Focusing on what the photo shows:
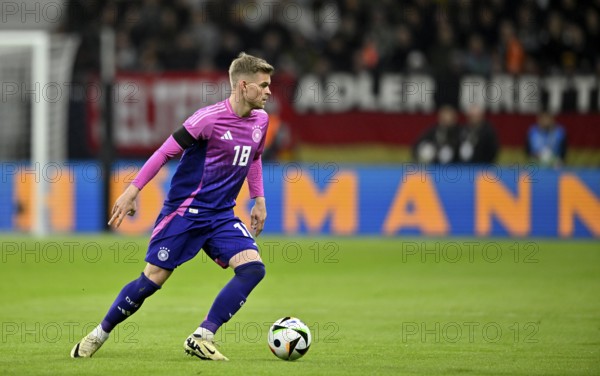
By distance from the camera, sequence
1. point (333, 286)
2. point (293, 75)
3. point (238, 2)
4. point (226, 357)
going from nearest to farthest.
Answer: point (226, 357) → point (333, 286) → point (293, 75) → point (238, 2)

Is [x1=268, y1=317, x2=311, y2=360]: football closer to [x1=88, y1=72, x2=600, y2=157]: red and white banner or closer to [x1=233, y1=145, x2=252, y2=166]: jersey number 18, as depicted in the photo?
[x1=233, y1=145, x2=252, y2=166]: jersey number 18

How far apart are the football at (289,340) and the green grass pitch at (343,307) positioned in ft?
0.36

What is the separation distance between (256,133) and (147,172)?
0.86 meters

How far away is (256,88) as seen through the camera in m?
7.83

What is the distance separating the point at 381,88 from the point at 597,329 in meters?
12.0

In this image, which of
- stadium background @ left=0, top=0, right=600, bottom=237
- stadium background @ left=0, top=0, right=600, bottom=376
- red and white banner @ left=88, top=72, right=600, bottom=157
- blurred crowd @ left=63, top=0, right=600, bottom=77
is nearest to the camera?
stadium background @ left=0, top=0, right=600, bottom=376

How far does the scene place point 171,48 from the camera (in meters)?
22.6

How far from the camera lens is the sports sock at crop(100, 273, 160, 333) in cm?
783

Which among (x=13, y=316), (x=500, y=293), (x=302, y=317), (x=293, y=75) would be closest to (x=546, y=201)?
(x=293, y=75)

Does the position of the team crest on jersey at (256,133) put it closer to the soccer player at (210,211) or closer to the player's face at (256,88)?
the soccer player at (210,211)

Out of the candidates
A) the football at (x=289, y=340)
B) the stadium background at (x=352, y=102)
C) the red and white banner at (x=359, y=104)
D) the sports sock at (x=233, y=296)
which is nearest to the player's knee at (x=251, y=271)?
the sports sock at (x=233, y=296)

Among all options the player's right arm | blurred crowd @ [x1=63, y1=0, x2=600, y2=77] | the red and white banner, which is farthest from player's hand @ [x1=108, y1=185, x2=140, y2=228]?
blurred crowd @ [x1=63, y1=0, x2=600, y2=77]

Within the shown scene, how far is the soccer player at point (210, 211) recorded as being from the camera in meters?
7.81

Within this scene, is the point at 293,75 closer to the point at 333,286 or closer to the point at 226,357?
the point at 333,286
